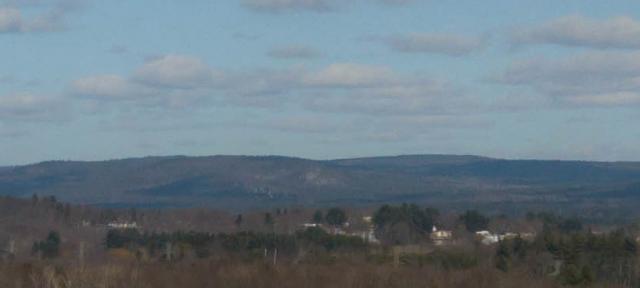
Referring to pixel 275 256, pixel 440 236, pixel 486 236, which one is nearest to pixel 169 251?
pixel 275 256

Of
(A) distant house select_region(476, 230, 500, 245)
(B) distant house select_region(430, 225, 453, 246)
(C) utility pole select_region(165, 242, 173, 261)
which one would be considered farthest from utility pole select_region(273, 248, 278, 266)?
(B) distant house select_region(430, 225, 453, 246)

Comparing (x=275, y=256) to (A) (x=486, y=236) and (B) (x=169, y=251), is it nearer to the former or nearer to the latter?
(B) (x=169, y=251)

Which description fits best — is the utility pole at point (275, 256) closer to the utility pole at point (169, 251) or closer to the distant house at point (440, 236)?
the utility pole at point (169, 251)

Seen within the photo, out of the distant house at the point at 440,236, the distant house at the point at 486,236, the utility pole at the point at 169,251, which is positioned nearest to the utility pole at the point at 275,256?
the utility pole at the point at 169,251

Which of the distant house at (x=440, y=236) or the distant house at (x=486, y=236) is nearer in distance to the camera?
the distant house at (x=486, y=236)

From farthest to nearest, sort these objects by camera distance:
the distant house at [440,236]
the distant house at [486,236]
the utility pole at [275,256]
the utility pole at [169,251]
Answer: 1. the distant house at [440,236]
2. the distant house at [486,236]
3. the utility pole at [169,251]
4. the utility pole at [275,256]

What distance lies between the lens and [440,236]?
4048 inches

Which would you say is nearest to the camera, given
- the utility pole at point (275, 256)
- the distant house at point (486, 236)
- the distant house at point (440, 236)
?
the utility pole at point (275, 256)

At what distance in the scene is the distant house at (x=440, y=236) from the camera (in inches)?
3830

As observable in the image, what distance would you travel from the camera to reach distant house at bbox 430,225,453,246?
319 feet

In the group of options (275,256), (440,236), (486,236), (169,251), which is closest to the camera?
(275,256)

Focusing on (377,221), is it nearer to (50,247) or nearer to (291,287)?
(50,247)

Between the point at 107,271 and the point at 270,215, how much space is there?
74350 millimetres

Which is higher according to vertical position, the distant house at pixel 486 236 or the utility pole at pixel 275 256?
the distant house at pixel 486 236
